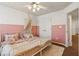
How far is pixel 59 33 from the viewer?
5.52ft

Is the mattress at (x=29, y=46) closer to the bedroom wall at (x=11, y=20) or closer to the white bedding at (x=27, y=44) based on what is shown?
the white bedding at (x=27, y=44)

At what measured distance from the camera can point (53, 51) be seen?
166cm

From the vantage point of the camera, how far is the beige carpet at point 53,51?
164 cm

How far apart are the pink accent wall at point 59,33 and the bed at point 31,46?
14cm

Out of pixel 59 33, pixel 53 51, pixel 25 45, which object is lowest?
pixel 53 51

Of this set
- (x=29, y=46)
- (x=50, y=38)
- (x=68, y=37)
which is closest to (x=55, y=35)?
(x=50, y=38)

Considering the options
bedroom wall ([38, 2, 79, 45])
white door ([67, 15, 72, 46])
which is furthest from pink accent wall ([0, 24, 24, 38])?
white door ([67, 15, 72, 46])

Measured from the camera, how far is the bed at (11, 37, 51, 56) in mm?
1565

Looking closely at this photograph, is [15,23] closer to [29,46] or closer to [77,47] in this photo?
[29,46]

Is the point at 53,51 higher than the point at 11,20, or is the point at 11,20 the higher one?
the point at 11,20

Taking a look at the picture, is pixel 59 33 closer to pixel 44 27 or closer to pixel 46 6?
pixel 44 27

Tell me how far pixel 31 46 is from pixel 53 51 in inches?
13.5

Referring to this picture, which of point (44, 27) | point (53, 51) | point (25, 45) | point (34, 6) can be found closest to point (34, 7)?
point (34, 6)

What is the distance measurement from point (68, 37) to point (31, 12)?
68cm
